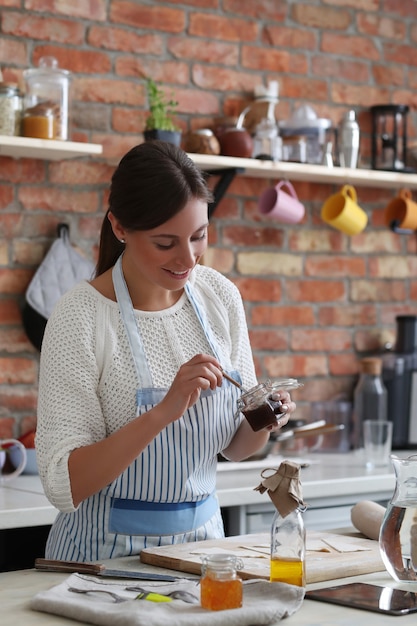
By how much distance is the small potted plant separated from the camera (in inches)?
127

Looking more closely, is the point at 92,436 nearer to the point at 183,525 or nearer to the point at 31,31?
the point at 183,525

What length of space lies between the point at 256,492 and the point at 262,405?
91cm

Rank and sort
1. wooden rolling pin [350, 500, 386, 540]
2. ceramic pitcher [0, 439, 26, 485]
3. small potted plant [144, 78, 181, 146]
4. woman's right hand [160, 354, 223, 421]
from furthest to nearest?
small potted plant [144, 78, 181, 146] → ceramic pitcher [0, 439, 26, 485] → wooden rolling pin [350, 500, 386, 540] → woman's right hand [160, 354, 223, 421]

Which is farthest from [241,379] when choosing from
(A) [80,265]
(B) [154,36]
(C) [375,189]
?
(C) [375,189]

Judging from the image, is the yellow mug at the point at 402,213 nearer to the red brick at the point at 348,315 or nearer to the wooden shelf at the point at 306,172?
the wooden shelf at the point at 306,172

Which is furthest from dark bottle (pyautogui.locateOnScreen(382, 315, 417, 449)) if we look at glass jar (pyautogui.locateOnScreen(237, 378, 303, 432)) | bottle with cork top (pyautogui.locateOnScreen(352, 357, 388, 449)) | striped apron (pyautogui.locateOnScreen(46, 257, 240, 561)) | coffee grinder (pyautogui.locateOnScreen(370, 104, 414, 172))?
glass jar (pyautogui.locateOnScreen(237, 378, 303, 432))

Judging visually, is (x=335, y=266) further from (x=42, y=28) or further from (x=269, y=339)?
(x=42, y=28)

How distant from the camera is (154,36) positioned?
3.44m

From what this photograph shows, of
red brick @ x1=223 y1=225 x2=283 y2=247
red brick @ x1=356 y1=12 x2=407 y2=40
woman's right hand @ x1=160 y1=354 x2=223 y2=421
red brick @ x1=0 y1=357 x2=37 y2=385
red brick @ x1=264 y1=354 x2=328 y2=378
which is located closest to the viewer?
woman's right hand @ x1=160 y1=354 x2=223 y2=421

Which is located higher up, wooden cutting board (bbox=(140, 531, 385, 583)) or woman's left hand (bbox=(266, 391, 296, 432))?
woman's left hand (bbox=(266, 391, 296, 432))

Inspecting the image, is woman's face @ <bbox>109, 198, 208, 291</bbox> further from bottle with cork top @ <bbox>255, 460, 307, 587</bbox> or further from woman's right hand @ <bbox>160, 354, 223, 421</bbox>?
bottle with cork top @ <bbox>255, 460, 307, 587</bbox>

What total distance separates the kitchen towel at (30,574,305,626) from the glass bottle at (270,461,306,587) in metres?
0.06

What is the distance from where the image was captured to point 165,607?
1.50 metres

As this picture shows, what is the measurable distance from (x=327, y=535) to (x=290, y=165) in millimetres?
1678
